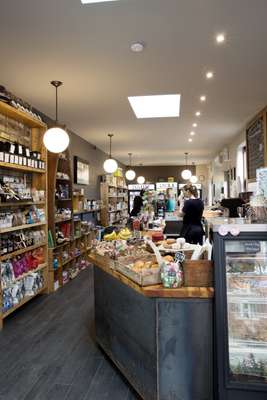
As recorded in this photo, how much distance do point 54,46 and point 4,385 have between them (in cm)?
341

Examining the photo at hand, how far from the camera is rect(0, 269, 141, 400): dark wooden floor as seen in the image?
2.66 meters

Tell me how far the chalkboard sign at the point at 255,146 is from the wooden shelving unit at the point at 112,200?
3635mm

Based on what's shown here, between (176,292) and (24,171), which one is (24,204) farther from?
(176,292)

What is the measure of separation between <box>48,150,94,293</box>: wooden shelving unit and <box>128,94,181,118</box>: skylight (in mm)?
1700

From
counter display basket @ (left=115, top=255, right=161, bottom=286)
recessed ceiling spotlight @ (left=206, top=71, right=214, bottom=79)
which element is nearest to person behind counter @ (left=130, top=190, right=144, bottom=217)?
recessed ceiling spotlight @ (left=206, top=71, right=214, bottom=79)

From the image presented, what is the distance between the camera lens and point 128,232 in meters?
4.16

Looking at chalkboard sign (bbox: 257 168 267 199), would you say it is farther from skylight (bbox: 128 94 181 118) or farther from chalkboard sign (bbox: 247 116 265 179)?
chalkboard sign (bbox: 247 116 265 179)

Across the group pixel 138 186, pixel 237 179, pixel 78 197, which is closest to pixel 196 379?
pixel 78 197

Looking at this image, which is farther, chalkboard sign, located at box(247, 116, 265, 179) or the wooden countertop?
chalkboard sign, located at box(247, 116, 265, 179)

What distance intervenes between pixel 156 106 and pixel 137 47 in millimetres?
2992

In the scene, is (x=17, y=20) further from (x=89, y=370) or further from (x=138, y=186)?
(x=138, y=186)

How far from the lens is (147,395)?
2389 millimetres

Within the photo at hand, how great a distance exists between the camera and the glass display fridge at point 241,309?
6.93 feet

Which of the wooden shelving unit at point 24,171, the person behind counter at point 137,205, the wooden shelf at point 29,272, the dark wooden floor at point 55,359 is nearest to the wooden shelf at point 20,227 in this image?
the wooden shelving unit at point 24,171
